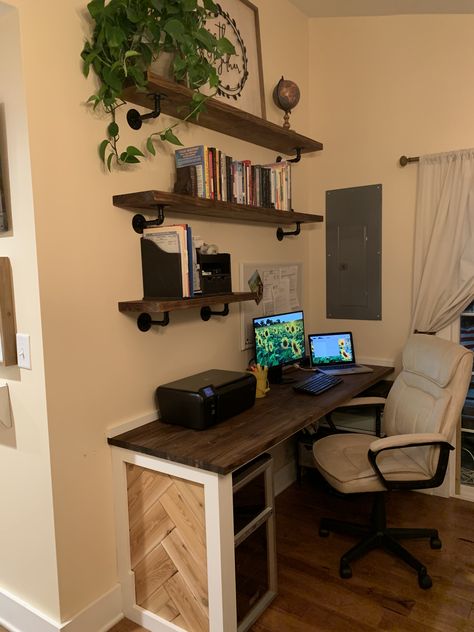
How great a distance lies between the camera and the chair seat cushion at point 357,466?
7.11ft

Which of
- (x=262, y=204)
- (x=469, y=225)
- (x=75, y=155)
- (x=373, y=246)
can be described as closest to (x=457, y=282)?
(x=469, y=225)

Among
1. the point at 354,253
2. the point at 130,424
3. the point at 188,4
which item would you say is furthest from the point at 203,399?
the point at 354,253

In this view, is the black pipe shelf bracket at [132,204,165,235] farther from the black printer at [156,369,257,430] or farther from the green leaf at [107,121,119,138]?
the black printer at [156,369,257,430]

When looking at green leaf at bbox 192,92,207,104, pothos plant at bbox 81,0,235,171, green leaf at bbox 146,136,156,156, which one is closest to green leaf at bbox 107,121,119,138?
pothos plant at bbox 81,0,235,171

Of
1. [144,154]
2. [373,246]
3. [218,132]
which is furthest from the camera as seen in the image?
[373,246]

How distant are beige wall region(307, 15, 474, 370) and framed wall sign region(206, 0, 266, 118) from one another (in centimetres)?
63

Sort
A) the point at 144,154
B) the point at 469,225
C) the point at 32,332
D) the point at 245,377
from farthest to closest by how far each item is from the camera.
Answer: the point at 469,225, the point at 245,377, the point at 144,154, the point at 32,332

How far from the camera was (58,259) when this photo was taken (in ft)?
5.76

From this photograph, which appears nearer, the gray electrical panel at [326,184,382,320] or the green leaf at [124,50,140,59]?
the green leaf at [124,50,140,59]

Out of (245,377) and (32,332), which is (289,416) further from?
(32,332)

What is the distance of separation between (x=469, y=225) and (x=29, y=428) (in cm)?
241

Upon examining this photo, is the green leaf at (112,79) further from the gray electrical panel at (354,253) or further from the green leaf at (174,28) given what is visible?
the gray electrical panel at (354,253)

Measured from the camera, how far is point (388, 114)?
2.98 m

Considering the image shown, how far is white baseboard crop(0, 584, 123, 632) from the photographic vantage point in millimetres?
1841
